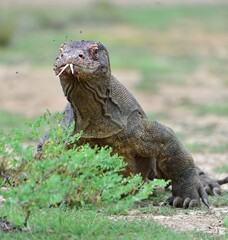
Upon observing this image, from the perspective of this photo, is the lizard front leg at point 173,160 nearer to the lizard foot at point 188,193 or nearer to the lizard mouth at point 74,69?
the lizard foot at point 188,193

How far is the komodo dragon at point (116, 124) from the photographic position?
6.58m

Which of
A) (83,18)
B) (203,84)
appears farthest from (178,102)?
(83,18)

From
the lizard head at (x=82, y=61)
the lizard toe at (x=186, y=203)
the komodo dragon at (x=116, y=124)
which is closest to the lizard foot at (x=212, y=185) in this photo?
the komodo dragon at (x=116, y=124)

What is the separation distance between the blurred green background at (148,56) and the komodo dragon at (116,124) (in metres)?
0.28

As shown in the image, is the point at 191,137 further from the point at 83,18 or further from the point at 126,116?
the point at 83,18

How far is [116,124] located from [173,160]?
69cm

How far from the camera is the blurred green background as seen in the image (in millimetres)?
15203

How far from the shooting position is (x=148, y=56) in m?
21.9

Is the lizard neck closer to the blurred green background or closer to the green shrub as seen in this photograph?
the blurred green background

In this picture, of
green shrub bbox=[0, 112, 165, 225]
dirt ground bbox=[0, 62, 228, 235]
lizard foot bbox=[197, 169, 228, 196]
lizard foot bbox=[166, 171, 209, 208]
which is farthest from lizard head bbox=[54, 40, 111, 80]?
dirt ground bbox=[0, 62, 228, 235]

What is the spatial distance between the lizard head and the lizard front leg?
2.39 feet

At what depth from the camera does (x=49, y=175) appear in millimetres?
5273

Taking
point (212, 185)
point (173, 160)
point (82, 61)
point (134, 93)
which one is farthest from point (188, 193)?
point (134, 93)

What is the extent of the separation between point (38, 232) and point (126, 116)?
70.9 inches
